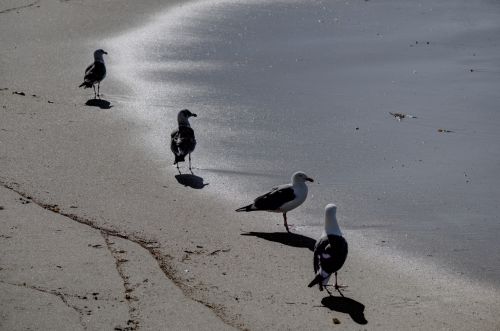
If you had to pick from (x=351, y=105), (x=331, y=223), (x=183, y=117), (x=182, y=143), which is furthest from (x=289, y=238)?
(x=351, y=105)

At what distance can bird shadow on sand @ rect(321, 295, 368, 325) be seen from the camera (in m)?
6.81

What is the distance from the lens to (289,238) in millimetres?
8477

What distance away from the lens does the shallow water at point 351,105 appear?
903 cm

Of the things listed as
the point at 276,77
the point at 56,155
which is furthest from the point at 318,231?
the point at 276,77

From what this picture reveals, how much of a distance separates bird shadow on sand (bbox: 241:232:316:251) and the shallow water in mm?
309

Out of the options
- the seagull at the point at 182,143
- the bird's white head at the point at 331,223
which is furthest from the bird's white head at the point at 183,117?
the bird's white head at the point at 331,223

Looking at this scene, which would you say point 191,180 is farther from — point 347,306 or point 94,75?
point 94,75

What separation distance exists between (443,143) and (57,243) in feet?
17.8

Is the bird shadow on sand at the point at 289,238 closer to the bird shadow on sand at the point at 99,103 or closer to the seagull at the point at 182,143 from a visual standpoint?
the seagull at the point at 182,143

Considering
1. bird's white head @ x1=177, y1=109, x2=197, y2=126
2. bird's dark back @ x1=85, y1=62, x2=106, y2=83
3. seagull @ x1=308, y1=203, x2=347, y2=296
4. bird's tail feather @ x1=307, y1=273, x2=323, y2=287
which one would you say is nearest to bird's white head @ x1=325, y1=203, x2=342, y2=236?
seagull @ x1=308, y1=203, x2=347, y2=296

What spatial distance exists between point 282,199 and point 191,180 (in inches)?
64.0

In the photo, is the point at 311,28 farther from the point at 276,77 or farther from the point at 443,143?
the point at 443,143

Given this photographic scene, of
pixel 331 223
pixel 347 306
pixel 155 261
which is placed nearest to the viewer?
pixel 347 306

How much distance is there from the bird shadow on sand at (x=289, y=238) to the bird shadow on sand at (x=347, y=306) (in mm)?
1120
